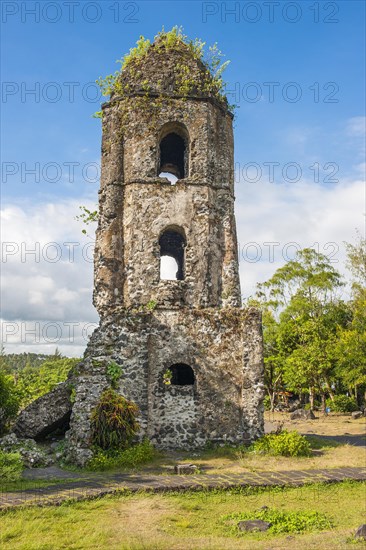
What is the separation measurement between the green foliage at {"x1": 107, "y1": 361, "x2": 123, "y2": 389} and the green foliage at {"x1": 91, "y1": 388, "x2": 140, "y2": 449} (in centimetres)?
57

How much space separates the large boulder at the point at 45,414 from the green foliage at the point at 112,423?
2008 mm

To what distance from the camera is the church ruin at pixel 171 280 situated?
13.1 m

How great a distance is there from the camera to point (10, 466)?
1033 cm

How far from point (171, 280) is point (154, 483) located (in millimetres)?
6443

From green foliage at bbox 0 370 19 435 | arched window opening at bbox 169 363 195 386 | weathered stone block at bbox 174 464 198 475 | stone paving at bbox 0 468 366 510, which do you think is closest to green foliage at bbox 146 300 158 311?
arched window opening at bbox 169 363 195 386

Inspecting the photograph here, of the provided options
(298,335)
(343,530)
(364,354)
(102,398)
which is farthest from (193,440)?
(298,335)

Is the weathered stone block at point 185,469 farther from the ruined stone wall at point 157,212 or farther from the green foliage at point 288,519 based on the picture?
the ruined stone wall at point 157,212

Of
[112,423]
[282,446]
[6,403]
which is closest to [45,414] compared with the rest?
[6,403]

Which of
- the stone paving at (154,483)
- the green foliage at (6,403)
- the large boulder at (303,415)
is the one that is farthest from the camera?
the large boulder at (303,415)

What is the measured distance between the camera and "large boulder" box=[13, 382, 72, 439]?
1352cm

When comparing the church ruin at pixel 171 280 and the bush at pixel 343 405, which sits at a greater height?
the church ruin at pixel 171 280

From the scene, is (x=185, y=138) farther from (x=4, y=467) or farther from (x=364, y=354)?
→ (x=364, y=354)

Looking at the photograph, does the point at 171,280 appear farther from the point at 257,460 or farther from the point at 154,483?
the point at 154,483

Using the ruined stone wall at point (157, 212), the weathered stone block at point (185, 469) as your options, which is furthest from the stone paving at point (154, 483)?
the ruined stone wall at point (157, 212)
